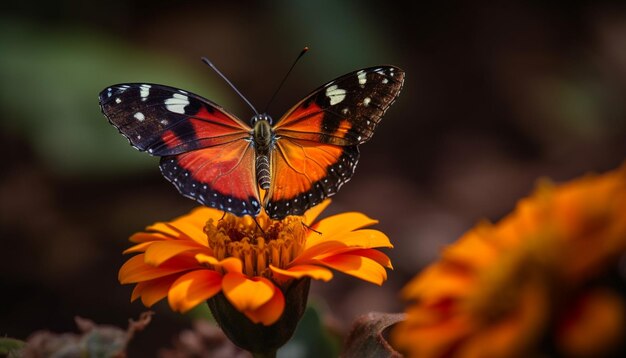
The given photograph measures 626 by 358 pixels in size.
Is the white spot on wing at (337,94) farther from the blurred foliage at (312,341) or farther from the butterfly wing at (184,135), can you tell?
the blurred foliage at (312,341)

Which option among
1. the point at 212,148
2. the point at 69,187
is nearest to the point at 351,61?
the point at 69,187

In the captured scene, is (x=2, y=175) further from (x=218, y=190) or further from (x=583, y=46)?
(x=583, y=46)

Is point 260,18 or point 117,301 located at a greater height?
point 260,18

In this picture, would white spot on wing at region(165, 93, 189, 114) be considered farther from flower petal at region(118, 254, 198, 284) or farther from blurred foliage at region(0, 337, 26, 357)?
blurred foliage at region(0, 337, 26, 357)

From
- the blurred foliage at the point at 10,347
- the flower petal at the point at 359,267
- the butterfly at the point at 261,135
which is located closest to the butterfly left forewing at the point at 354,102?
the butterfly at the point at 261,135

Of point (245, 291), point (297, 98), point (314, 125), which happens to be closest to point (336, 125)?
point (314, 125)

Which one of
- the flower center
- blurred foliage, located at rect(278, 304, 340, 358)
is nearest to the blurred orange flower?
the flower center

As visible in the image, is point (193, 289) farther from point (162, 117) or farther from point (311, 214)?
point (162, 117)

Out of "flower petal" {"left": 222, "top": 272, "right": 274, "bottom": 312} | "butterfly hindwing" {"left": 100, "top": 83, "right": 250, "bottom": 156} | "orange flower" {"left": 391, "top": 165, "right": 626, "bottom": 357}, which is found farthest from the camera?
"butterfly hindwing" {"left": 100, "top": 83, "right": 250, "bottom": 156}
